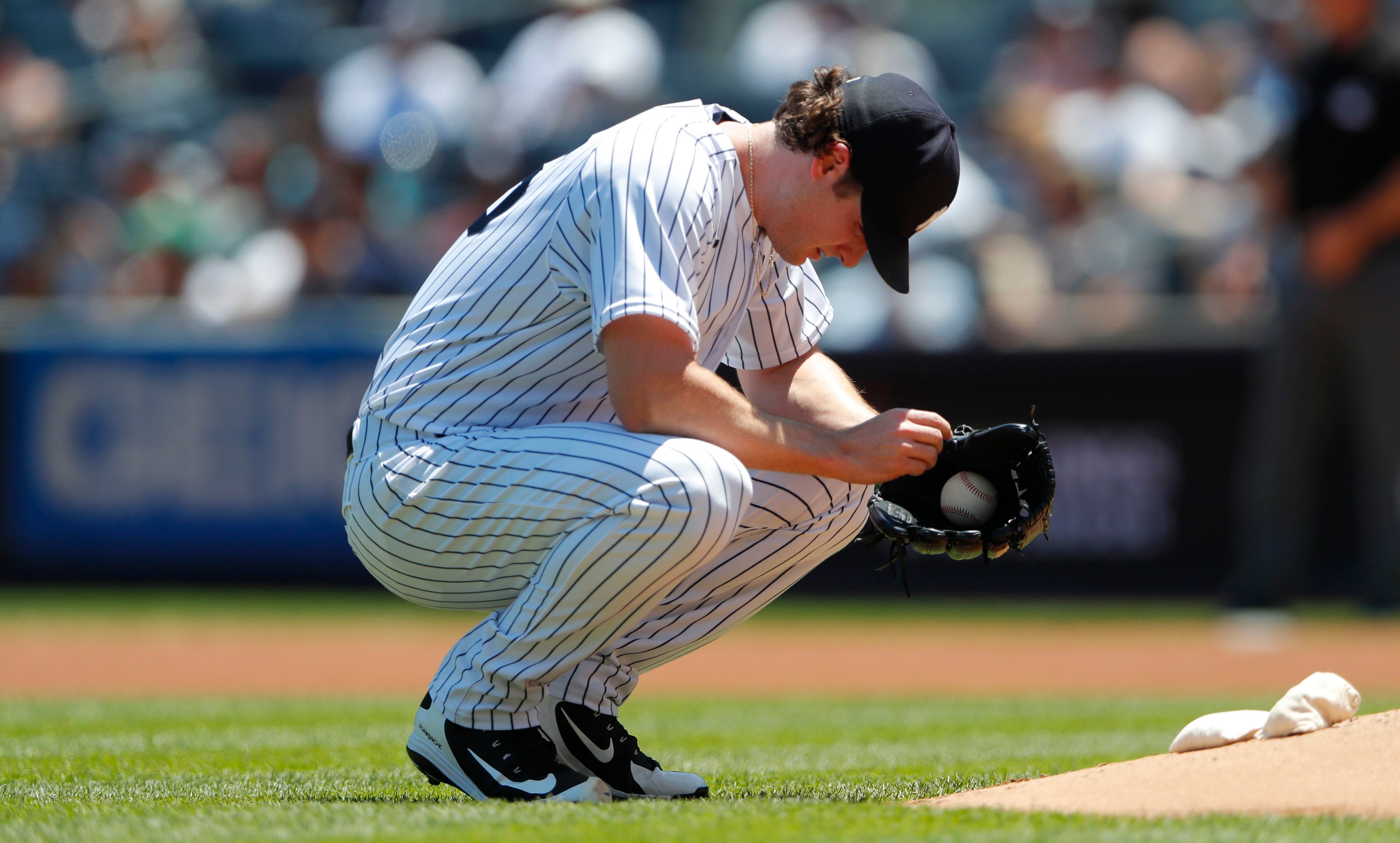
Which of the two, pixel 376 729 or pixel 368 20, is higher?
pixel 368 20

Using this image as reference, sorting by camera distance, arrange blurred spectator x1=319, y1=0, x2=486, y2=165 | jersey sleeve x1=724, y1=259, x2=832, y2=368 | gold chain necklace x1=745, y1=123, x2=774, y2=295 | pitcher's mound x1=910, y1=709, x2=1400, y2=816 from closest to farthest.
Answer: pitcher's mound x1=910, y1=709, x2=1400, y2=816 → gold chain necklace x1=745, y1=123, x2=774, y2=295 → jersey sleeve x1=724, y1=259, x2=832, y2=368 → blurred spectator x1=319, y1=0, x2=486, y2=165

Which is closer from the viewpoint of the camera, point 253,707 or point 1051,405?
point 253,707

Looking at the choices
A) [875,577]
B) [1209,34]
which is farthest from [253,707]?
[1209,34]

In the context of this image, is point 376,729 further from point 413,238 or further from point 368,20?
point 368,20

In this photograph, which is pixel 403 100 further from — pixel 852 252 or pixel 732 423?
pixel 732 423

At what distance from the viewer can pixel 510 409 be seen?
3252mm

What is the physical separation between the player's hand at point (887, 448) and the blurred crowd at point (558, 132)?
254 inches

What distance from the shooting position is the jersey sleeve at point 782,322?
3.51 meters

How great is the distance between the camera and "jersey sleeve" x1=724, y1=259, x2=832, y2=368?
351cm

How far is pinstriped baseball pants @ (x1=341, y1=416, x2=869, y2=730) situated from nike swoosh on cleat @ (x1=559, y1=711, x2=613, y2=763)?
5 cm

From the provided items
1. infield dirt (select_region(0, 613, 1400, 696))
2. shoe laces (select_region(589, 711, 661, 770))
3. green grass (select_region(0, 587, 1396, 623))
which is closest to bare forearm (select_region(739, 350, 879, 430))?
shoe laces (select_region(589, 711, 661, 770))

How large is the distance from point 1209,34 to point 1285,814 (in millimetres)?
10345

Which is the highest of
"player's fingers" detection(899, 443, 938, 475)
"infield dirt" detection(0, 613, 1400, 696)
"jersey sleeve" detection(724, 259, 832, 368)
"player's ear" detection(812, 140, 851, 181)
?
"player's ear" detection(812, 140, 851, 181)

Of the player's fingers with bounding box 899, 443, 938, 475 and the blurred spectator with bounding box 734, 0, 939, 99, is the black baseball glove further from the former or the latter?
the blurred spectator with bounding box 734, 0, 939, 99
